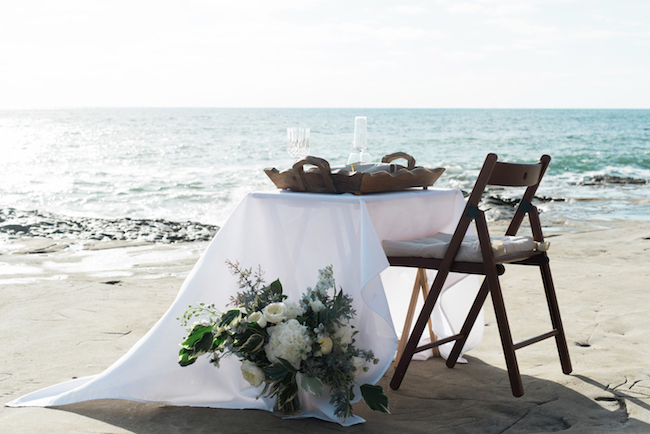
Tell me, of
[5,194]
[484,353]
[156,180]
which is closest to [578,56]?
[156,180]

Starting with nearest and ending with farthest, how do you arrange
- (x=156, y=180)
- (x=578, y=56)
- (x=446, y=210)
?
(x=446, y=210) → (x=156, y=180) → (x=578, y=56)

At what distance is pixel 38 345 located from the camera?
311cm

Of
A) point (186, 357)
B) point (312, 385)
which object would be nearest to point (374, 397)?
point (312, 385)

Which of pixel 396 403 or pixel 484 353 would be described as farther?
pixel 484 353

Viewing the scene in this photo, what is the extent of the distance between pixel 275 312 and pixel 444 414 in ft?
2.56

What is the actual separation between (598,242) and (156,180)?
11.1 metres

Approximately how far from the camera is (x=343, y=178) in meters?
2.31

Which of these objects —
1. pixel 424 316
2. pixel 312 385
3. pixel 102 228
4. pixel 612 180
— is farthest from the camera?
pixel 612 180

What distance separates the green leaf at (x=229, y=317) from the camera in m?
2.16

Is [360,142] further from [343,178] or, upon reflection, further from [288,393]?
[288,393]

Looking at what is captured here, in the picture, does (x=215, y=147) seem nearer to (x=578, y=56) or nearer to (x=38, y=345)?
(x=38, y=345)

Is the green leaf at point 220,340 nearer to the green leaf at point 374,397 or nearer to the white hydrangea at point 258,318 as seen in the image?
the white hydrangea at point 258,318

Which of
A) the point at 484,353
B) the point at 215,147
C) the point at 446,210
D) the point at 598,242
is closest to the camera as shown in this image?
the point at 446,210

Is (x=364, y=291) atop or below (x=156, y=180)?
atop
